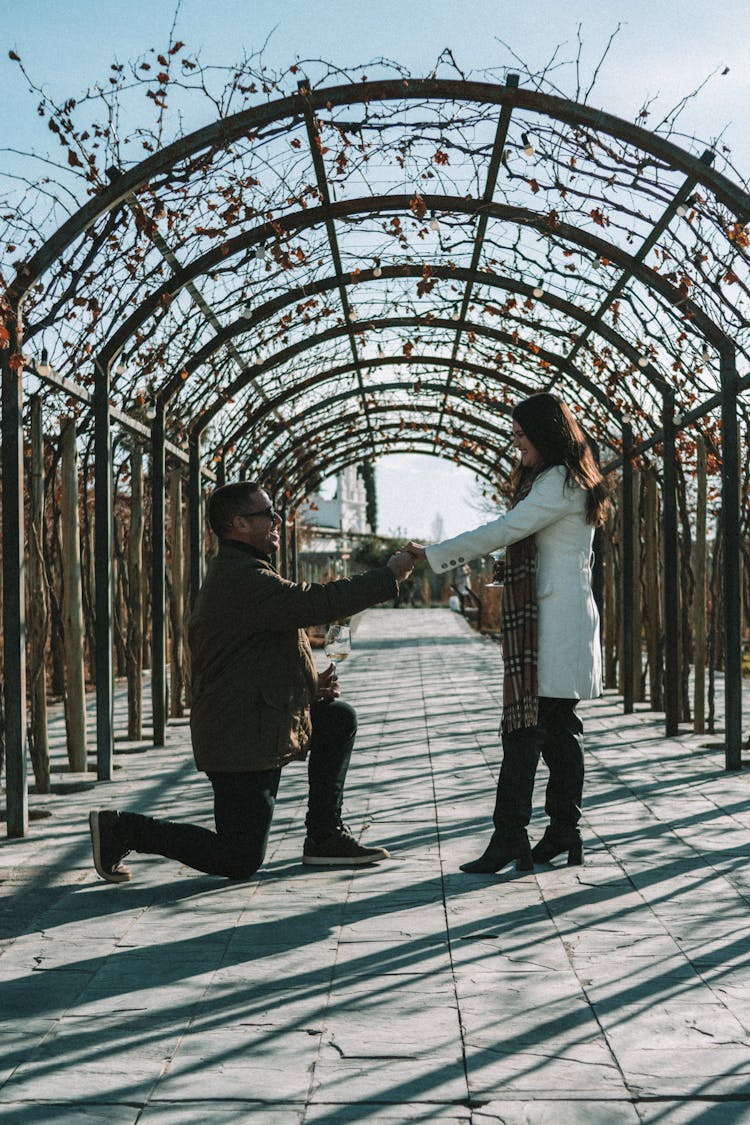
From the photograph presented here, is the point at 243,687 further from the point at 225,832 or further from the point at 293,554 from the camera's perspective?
the point at 293,554

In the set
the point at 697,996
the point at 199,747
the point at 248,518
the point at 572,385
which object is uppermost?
the point at 572,385

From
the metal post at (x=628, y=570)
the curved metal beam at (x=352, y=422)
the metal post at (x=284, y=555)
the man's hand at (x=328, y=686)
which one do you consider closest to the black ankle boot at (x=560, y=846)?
the man's hand at (x=328, y=686)

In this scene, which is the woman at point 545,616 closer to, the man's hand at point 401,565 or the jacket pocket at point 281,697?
the man's hand at point 401,565

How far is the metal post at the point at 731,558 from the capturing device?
22.0ft

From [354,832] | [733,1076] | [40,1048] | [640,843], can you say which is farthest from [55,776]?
[733,1076]

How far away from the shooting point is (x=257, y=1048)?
273 centimetres

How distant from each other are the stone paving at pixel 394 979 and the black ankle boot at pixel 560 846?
0.15 ft

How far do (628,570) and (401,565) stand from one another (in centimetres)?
584

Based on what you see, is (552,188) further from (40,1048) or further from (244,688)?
(40,1048)

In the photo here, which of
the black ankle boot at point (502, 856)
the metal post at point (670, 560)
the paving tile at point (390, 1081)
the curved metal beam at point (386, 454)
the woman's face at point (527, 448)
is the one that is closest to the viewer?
the paving tile at point (390, 1081)

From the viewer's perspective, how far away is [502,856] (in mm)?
4359

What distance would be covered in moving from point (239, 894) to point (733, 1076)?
2.01 m

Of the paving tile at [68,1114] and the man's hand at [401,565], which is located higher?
the man's hand at [401,565]

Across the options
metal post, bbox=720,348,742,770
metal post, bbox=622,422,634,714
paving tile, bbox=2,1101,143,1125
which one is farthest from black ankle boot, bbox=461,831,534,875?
metal post, bbox=622,422,634,714
